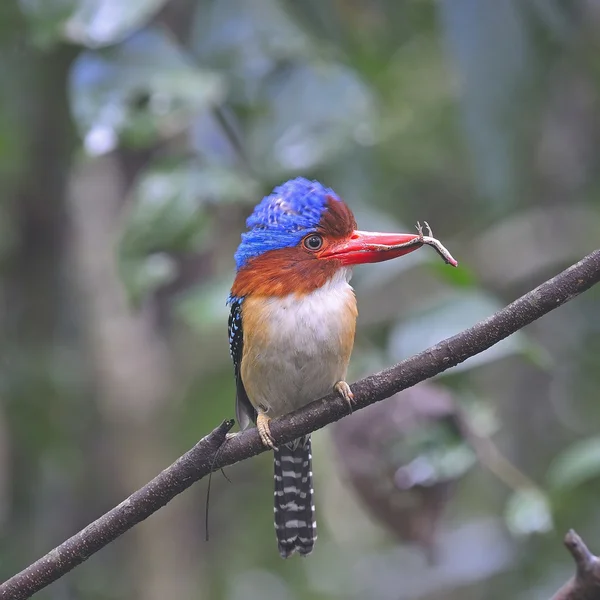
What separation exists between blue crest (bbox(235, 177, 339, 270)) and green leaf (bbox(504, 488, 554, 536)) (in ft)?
3.66

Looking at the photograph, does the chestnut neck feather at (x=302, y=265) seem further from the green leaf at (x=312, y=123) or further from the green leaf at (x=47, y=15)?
the green leaf at (x=47, y=15)

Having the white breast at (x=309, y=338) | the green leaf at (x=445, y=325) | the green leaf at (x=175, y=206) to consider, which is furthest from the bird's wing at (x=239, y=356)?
the green leaf at (x=445, y=325)

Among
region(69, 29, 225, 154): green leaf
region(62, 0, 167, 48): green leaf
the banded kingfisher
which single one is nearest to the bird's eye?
the banded kingfisher

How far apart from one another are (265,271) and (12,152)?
7.51ft

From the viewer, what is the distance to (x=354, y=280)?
3.15m

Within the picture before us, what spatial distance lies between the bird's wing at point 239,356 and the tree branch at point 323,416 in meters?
1.01

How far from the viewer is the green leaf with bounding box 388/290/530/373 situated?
2826 millimetres

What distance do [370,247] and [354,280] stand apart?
54 cm

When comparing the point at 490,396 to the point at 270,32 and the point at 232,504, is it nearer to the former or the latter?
the point at 232,504

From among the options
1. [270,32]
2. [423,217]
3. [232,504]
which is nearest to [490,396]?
[423,217]

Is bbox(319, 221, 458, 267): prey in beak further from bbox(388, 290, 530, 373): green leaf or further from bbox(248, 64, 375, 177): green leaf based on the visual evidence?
bbox(248, 64, 375, 177): green leaf

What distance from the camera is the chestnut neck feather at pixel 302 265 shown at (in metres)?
2.72

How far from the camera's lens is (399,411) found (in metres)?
3.00

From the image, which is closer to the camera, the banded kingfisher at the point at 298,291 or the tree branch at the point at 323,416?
the tree branch at the point at 323,416
